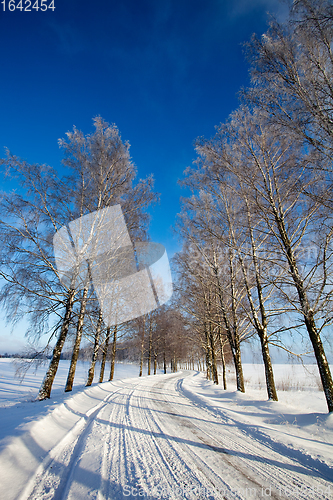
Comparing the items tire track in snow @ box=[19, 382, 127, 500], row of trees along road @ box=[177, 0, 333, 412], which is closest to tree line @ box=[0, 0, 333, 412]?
row of trees along road @ box=[177, 0, 333, 412]

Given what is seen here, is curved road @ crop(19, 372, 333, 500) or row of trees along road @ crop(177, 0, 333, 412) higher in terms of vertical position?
row of trees along road @ crop(177, 0, 333, 412)

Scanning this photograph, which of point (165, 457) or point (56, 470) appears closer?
point (56, 470)

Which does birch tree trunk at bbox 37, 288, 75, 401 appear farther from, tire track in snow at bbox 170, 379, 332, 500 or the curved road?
tire track in snow at bbox 170, 379, 332, 500

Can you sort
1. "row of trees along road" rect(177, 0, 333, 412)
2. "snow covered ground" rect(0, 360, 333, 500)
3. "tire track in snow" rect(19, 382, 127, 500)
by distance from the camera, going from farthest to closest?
"row of trees along road" rect(177, 0, 333, 412) < "snow covered ground" rect(0, 360, 333, 500) < "tire track in snow" rect(19, 382, 127, 500)

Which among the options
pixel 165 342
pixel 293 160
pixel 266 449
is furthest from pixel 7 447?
pixel 165 342

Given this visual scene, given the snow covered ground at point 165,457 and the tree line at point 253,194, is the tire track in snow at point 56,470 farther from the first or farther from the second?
the tree line at point 253,194

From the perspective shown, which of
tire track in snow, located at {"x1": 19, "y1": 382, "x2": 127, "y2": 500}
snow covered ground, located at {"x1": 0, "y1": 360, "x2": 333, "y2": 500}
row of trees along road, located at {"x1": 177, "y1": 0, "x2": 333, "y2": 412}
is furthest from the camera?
row of trees along road, located at {"x1": 177, "y1": 0, "x2": 333, "y2": 412}

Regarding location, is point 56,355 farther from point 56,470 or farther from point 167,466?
point 167,466

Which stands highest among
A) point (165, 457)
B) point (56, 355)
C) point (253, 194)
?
point (253, 194)

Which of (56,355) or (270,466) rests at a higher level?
(56,355)

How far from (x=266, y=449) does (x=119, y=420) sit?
2.87 m

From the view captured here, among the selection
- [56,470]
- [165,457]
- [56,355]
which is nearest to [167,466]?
[165,457]

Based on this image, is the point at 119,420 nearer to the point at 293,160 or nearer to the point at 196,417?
the point at 196,417

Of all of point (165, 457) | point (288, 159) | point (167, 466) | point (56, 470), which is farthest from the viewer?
point (288, 159)
